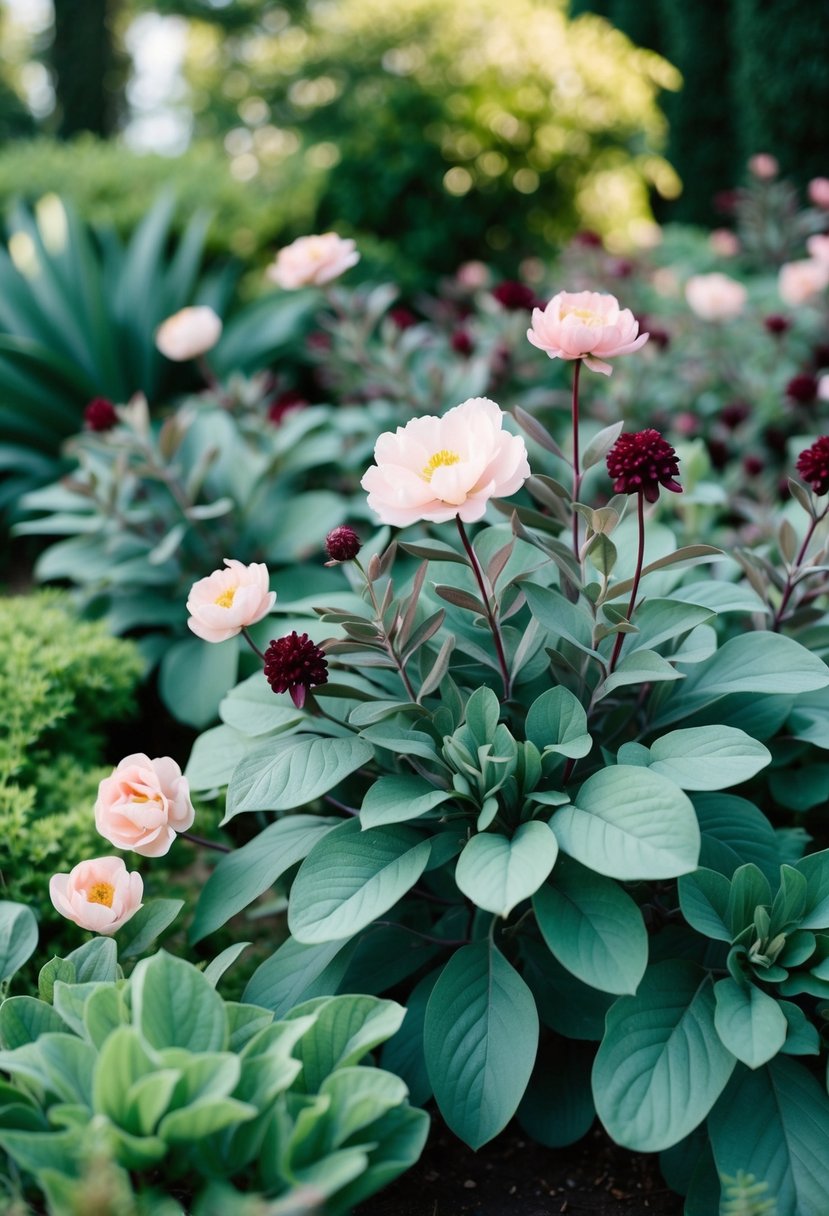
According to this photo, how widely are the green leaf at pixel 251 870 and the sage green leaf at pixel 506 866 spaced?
1.17 feet

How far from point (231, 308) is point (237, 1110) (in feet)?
14.0

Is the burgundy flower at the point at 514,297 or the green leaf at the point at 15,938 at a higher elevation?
the burgundy flower at the point at 514,297

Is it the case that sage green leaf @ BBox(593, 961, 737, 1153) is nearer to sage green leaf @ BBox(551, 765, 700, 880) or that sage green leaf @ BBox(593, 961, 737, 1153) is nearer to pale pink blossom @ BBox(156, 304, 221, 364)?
sage green leaf @ BBox(551, 765, 700, 880)

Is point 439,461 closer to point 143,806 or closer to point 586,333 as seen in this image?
point 586,333

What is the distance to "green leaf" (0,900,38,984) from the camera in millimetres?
1723

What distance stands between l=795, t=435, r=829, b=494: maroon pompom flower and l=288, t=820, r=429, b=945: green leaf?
827 mm

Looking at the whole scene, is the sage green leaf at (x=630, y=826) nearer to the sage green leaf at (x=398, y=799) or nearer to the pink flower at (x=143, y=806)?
the sage green leaf at (x=398, y=799)

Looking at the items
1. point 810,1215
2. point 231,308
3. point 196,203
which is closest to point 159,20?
point 196,203

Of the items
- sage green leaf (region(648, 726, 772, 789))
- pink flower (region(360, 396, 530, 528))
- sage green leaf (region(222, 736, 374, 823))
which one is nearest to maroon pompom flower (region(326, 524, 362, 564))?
pink flower (region(360, 396, 530, 528))

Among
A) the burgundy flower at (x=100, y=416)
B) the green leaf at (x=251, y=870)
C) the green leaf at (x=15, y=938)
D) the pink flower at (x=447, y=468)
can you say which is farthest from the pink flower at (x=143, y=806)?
the burgundy flower at (x=100, y=416)

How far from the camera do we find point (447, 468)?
1465 mm

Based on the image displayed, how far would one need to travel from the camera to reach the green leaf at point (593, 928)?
145 cm

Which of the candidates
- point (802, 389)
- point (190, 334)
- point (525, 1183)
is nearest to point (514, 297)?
point (802, 389)

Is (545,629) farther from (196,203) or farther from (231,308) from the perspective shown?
(196,203)
